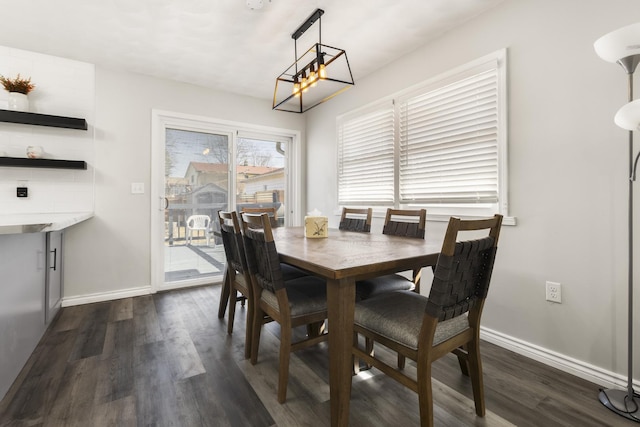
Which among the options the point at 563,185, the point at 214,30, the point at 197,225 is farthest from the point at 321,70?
the point at 197,225

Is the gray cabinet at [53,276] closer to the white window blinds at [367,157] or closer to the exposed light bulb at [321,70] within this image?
the exposed light bulb at [321,70]

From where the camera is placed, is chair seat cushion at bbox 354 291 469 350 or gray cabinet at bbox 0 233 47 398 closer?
chair seat cushion at bbox 354 291 469 350

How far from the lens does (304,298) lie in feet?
5.40

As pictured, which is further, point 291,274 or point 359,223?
point 359,223

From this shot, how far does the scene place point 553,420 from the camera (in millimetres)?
1404

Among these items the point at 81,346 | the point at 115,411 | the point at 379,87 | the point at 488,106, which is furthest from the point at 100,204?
the point at 488,106

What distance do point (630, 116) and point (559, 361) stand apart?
1462 mm

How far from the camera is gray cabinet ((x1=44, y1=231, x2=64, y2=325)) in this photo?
229 cm

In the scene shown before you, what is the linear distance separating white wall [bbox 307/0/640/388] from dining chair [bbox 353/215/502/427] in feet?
2.94

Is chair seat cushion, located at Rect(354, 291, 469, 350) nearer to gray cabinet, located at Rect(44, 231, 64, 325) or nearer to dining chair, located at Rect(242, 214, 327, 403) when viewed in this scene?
dining chair, located at Rect(242, 214, 327, 403)

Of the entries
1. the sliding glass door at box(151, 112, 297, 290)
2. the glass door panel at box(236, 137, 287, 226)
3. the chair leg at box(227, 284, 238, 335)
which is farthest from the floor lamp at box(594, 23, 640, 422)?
the sliding glass door at box(151, 112, 297, 290)

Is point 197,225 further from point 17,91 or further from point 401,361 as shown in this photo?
point 401,361

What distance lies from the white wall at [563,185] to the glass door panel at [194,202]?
3.05m

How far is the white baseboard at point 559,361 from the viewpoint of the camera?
168cm
